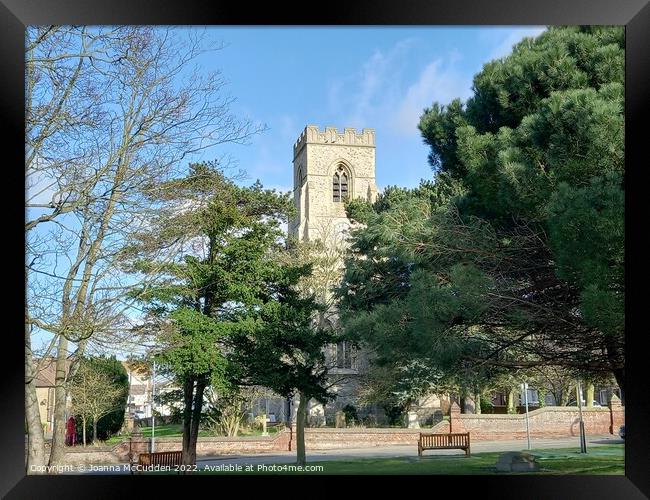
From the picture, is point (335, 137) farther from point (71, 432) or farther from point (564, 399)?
point (71, 432)

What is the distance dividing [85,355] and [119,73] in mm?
2310

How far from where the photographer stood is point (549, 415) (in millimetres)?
12016

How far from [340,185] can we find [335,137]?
1.40 meters

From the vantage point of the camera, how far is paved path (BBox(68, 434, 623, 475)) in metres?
9.05

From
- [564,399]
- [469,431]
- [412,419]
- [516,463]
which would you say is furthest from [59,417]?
[564,399]

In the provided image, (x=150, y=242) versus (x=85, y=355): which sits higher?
(x=150, y=242)

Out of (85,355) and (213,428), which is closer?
(85,355)

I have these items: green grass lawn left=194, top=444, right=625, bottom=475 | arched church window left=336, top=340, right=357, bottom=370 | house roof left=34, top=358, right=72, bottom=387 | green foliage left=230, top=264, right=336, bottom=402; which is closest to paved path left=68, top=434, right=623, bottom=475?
green grass lawn left=194, top=444, right=625, bottom=475

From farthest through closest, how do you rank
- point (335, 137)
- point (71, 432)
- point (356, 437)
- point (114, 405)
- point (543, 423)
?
point (335, 137)
point (543, 423)
point (356, 437)
point (114, 405)
point (71, 432)

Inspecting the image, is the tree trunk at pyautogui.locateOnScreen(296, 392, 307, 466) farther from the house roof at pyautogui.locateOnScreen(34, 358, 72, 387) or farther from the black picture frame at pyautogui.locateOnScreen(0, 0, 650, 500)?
the black picture frame at pyautogui.locateOnScreen(0, 0, 650, 500)
